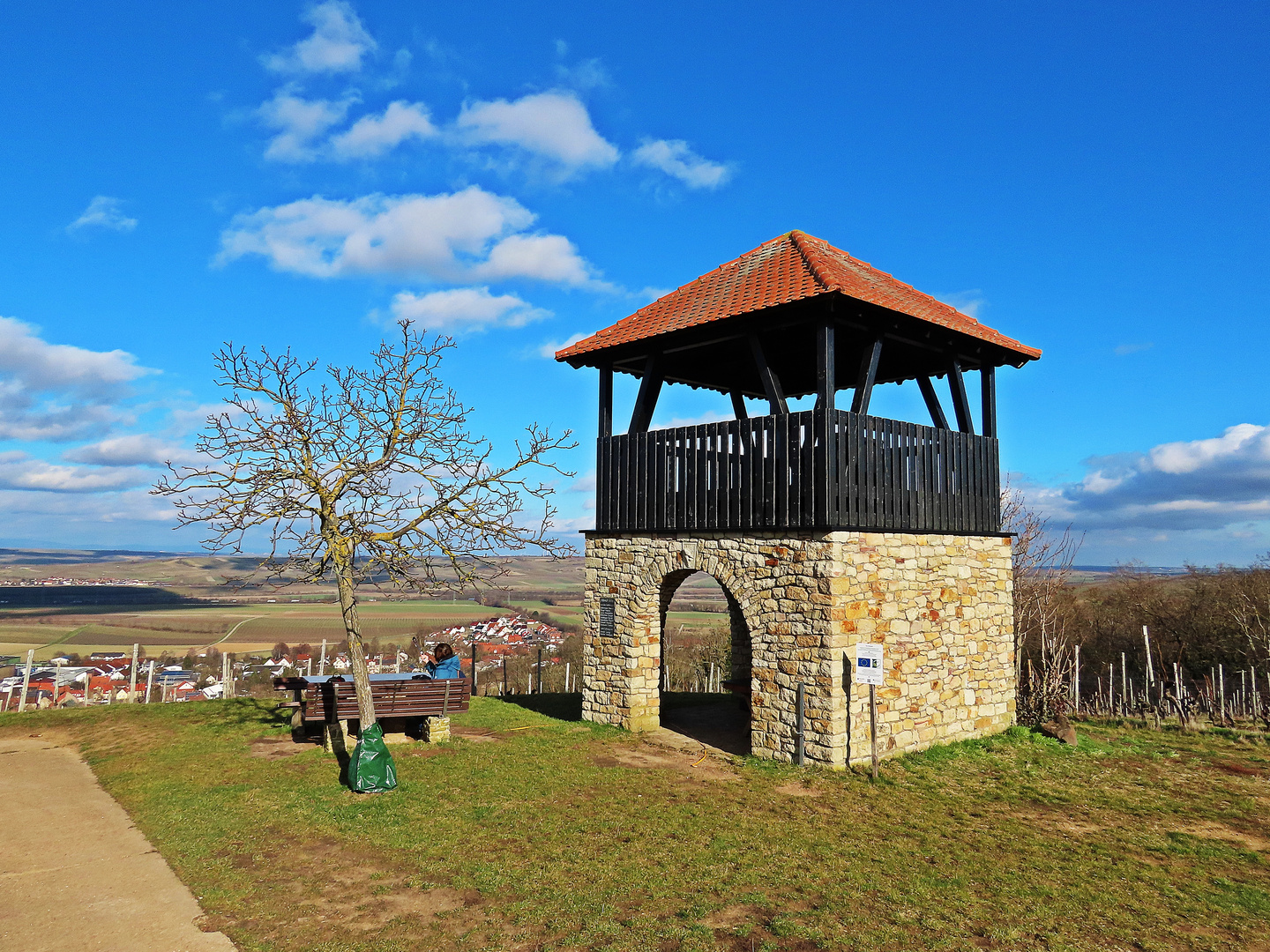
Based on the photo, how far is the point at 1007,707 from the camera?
454 inches

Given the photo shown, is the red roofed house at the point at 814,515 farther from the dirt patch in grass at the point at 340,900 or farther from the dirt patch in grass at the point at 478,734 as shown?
the dirt patch in grass at the point at 340,900

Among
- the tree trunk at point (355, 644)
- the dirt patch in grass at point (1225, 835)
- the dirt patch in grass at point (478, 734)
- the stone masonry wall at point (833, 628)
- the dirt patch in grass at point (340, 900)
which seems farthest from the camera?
the dirt patch in grass at point (478, 734)

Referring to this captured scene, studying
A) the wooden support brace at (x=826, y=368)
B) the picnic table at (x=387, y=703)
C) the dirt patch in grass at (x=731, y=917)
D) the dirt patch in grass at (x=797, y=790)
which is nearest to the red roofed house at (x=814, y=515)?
the wooden support brace at (x=826, y=368)

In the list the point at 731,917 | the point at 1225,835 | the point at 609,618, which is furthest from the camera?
the point at 609,618

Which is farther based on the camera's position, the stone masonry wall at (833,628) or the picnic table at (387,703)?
the picnic table at (387,703)

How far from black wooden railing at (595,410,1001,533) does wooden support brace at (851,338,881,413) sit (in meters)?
0.17

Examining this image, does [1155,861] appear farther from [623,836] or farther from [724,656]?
[724,656]

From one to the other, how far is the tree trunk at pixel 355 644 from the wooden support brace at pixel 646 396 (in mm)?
4835

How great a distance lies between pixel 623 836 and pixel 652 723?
15.4 ft

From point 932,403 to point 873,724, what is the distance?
5470mm

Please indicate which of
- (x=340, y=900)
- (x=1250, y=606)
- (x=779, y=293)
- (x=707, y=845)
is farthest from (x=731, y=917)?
(x=1250, y=606)

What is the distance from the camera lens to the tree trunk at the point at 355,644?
845cm

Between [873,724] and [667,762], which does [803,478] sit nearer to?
[873,724]

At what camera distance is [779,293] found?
9.94 meters
